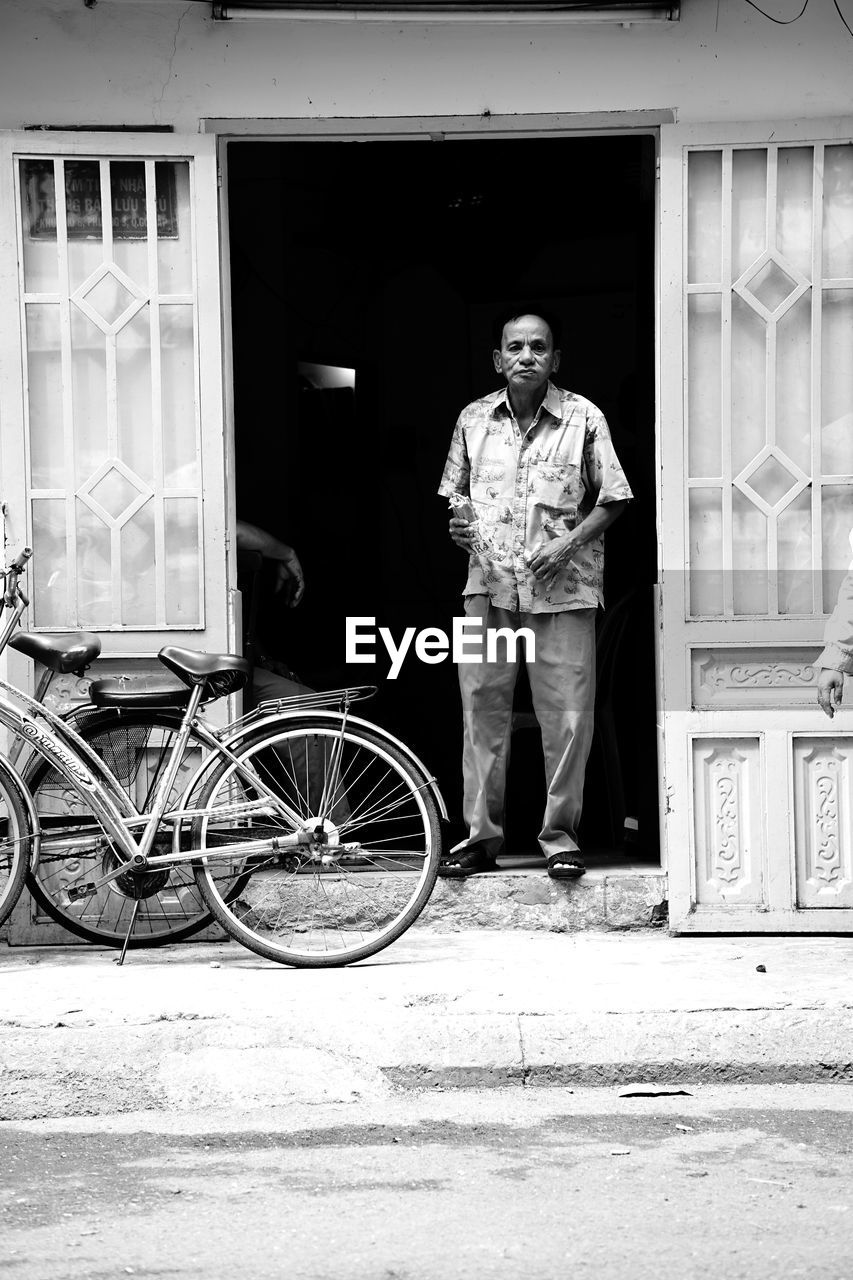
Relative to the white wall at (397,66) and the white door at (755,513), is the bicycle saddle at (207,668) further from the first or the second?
the white wall at (397,66)

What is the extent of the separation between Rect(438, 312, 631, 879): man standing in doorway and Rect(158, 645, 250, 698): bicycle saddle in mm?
1277

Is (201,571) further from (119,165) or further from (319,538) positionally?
(319,538)

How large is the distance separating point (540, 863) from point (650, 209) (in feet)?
9.54

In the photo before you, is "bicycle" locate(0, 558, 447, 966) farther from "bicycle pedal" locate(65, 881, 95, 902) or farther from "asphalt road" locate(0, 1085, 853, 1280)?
"asphalt road" locate(0, 1085, 853, 1280)

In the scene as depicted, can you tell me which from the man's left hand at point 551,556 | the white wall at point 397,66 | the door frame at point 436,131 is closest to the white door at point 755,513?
the door frame at point 436,131

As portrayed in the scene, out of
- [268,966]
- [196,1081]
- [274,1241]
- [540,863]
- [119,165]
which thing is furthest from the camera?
[540,863]

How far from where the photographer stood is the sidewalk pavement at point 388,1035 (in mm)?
5000

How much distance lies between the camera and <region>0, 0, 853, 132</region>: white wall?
6598mm

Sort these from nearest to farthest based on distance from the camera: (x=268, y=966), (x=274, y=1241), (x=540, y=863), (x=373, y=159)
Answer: (x=274, y=1241)
(x=268, y=966)
(x=540, y=863)
(x=373, y=159)

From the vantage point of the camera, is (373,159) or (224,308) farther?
(373,159)

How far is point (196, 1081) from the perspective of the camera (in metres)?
4.97

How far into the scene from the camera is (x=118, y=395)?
265 inches

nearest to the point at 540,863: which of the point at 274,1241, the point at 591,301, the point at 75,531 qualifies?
the point at 75,531

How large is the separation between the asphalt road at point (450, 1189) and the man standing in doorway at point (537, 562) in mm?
2021
